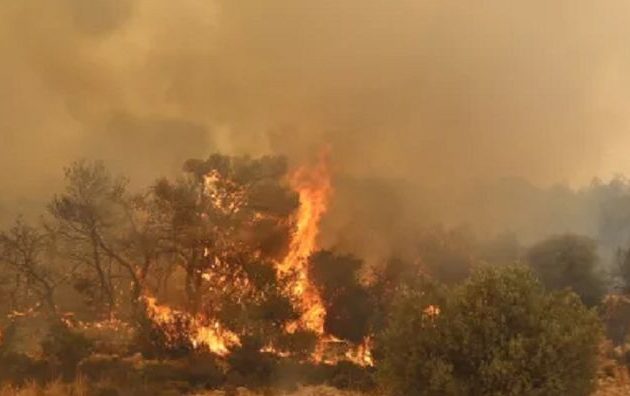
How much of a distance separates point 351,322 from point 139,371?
8.38 m

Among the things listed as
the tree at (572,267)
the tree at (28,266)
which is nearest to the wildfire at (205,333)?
the tree at (28,266)

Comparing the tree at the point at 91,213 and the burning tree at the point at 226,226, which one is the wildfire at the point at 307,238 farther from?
the tree at the point at 91,213

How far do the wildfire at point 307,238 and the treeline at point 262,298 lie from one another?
41 cm

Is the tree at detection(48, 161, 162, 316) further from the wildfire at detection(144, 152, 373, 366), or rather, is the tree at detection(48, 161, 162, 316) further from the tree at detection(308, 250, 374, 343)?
the tree at detection(308, 250, 374, 343)

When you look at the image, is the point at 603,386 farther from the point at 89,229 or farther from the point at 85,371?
the point at 89,229

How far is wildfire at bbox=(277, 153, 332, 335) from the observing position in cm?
2564

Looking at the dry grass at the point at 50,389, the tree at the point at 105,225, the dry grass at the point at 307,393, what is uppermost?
the tree at the point at 105,225

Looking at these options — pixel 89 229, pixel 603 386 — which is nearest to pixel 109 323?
pixel 89 229

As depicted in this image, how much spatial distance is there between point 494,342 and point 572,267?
686 inches

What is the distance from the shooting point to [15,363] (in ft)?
65.4

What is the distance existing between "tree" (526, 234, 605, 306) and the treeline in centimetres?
6

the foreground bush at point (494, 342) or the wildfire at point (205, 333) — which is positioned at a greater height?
the wildfire at point (205, 333)

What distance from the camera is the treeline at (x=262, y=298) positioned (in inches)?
596

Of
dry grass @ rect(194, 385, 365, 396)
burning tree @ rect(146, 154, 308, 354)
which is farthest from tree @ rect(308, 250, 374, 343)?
dry grass @ rect(194, 385, 365, 396)
